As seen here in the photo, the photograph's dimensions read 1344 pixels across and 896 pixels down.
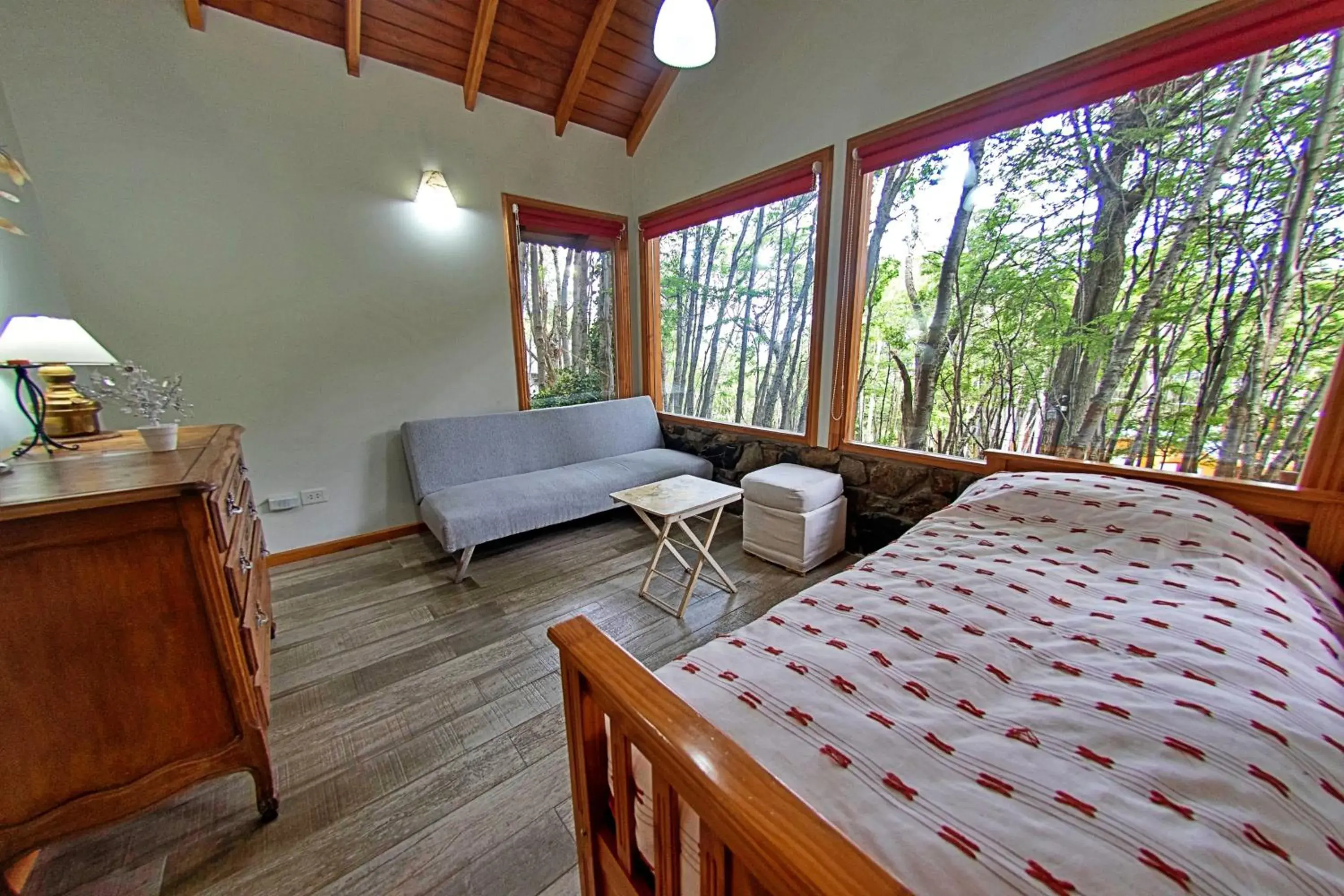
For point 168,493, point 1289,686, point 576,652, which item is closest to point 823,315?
point 1289,686

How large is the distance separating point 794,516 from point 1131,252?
1771mm

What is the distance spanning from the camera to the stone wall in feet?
7.86

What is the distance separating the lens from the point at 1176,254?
1.73 metres

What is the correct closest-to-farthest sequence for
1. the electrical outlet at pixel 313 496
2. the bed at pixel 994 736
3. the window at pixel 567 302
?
the bed at pixel 994 736 → the electrical outlet at pixel 313 496 → the window at pixel 567 302

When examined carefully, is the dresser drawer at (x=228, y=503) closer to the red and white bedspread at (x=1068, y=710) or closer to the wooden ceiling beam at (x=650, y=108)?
the red and white bedspread at (x=1068, y=710)

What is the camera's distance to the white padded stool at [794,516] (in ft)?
8.21

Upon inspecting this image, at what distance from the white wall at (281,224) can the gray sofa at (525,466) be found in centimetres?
31

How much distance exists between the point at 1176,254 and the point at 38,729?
144 inches

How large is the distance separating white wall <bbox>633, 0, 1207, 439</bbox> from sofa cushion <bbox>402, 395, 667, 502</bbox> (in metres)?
1.64

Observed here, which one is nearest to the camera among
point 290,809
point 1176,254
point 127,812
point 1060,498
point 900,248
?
point 127,812

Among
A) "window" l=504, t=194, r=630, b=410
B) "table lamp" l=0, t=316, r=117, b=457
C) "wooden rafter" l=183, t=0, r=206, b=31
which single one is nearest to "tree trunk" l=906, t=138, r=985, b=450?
"window" l=504, t=194, r=630, b=410

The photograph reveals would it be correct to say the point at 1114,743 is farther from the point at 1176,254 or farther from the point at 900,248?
the point at 900,248

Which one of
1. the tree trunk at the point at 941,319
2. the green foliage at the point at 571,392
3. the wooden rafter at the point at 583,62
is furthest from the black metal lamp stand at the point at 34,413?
the tree trunk at the point at 941,319

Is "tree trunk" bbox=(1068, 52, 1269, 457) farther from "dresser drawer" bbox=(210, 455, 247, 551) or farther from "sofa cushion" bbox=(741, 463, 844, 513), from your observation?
"dresser drawer" bbox=(210, 455, 247, 551)
